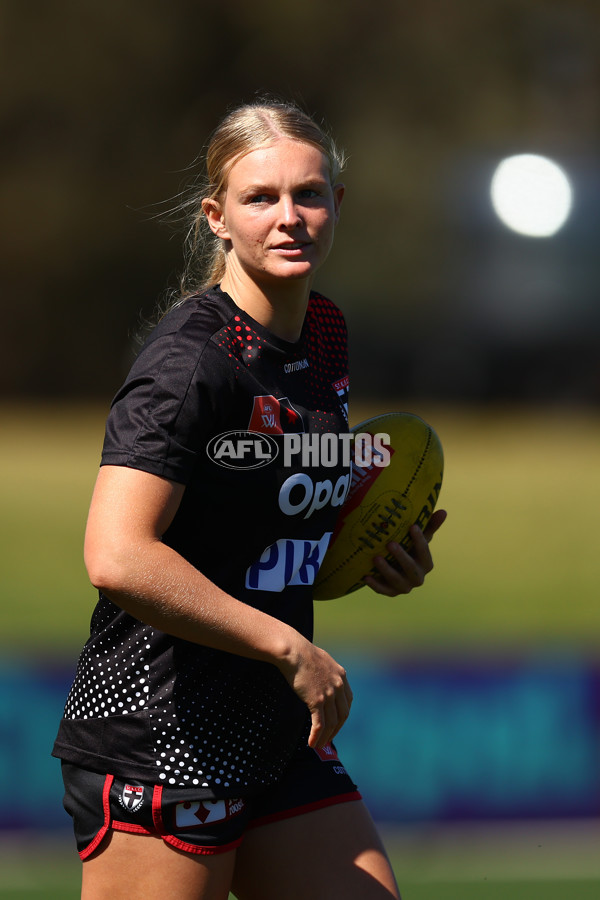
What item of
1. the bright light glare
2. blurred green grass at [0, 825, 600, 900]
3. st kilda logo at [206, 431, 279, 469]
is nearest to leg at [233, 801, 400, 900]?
st kilda logo at [206, 431, 279, 469]

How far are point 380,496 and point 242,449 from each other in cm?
70

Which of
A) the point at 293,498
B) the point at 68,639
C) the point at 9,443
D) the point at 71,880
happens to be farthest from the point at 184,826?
the point at 9,443

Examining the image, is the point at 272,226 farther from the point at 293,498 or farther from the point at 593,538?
the point at 593,538

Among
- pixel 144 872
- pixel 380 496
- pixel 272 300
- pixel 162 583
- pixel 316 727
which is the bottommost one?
pixel 144 872

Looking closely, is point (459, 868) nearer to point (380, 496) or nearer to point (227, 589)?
point (380, 496)

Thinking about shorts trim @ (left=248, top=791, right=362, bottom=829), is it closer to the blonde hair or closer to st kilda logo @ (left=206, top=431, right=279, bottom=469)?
st kilda logo @ (left=206, top=431, right=279, bottom=469)

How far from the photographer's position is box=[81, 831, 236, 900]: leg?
2.24m

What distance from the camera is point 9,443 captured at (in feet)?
58.6

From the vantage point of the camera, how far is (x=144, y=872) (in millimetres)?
2248

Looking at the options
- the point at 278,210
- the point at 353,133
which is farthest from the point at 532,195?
the point at 278,210

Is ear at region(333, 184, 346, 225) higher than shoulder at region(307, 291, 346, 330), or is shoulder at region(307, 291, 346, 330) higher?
ear at region(333, 184, 346, 225)

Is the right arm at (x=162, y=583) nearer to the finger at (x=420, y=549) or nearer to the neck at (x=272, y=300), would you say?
the neck at (x=272, y=300)

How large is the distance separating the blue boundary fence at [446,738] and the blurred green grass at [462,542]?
8.19ft

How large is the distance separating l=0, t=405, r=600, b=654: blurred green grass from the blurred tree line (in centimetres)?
328
